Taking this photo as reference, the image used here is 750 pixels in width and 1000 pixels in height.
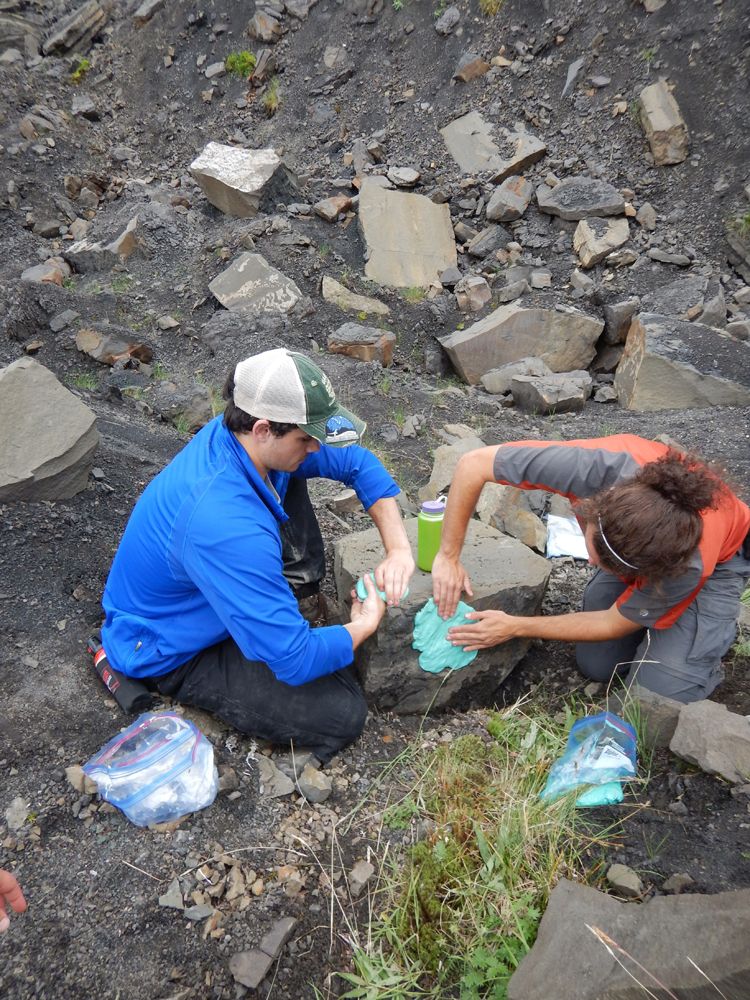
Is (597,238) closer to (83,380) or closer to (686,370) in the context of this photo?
(686,370)

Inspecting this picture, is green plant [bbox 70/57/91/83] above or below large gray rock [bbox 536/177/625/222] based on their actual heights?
above

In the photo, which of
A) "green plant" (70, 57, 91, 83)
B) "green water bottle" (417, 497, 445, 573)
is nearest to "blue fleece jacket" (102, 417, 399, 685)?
"green water bottle" (417, 497, 445, 573)

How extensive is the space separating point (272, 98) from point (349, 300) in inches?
164

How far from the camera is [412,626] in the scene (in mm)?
2824

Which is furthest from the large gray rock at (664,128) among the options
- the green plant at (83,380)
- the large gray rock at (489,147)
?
the green plant at (83,380)

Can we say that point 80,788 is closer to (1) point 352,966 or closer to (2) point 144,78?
(1) point 352,966

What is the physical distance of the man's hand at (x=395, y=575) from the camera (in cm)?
274

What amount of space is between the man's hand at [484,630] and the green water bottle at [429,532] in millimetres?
314

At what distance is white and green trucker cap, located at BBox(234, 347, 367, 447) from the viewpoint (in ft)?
7.42

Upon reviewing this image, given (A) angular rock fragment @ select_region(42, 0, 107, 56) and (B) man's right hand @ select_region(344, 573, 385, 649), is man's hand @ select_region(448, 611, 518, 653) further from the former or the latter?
(A) angular rock fragment @ select_region(42, 0, 107, 56)

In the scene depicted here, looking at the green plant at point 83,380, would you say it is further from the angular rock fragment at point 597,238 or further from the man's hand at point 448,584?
the angular rock fragment at point 597,238

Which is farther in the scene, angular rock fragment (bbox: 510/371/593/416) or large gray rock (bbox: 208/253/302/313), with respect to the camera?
large gray rock (bbox: 208/253/302/313)

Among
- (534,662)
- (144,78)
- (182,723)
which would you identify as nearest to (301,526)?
(182,723)

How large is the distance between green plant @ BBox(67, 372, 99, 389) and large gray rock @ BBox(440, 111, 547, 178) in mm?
4493
